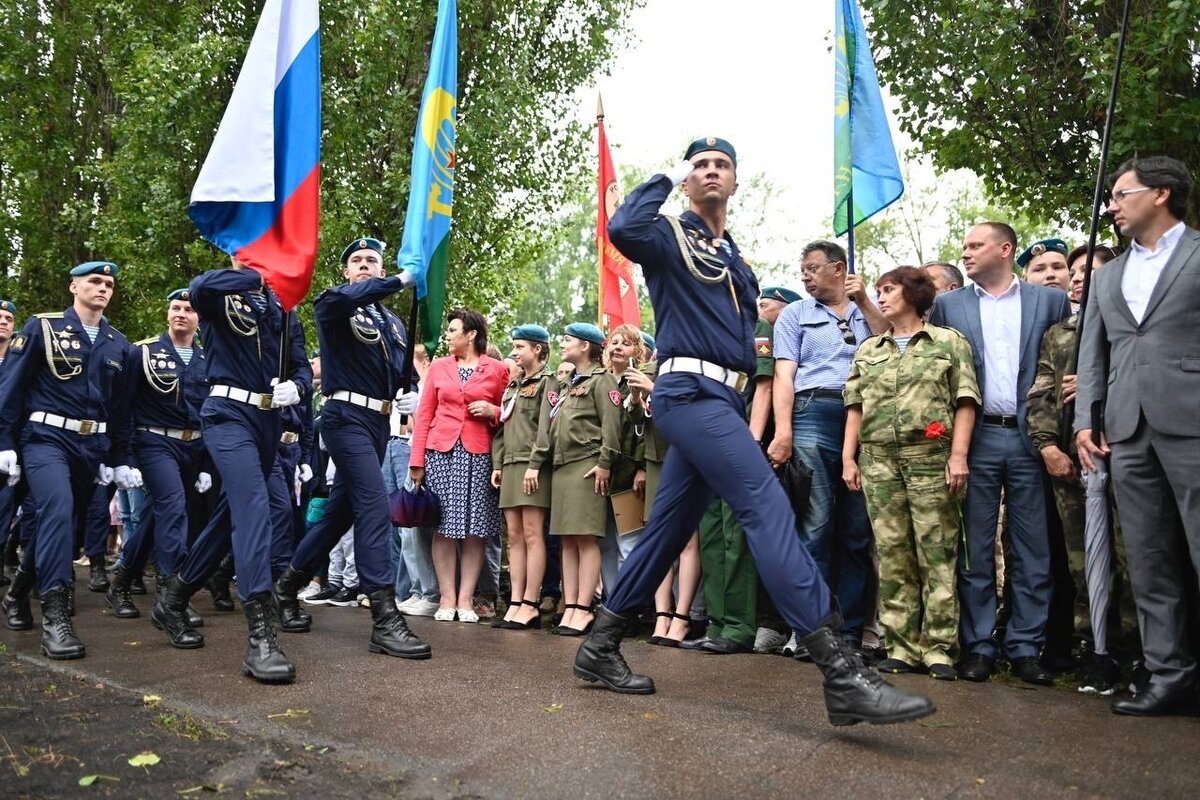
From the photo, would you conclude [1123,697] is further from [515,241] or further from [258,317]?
[515,241]

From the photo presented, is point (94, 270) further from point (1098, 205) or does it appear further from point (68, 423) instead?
point (1098, 205)

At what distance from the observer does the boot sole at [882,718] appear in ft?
11.8

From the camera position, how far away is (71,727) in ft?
13.0

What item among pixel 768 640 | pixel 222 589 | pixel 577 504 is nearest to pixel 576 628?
pixel 577 504

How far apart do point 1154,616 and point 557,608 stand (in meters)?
4.46

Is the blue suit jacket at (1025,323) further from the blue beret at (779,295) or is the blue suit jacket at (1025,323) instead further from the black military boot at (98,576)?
the black military boot at (98,576)

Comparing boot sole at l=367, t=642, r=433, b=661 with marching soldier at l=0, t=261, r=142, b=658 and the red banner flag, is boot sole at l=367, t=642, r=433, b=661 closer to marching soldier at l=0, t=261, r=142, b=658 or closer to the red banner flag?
marching soldier at l=0, t=261, r=142, b=658

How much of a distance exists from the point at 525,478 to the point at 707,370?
10.1 feet

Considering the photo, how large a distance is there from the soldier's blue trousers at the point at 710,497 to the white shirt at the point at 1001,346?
1694 millimetres

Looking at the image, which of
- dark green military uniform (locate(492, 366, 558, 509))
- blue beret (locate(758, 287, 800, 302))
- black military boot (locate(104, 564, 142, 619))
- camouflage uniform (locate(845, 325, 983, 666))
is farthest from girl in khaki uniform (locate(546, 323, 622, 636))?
black military boot (locate(104, 564, 142, 619))

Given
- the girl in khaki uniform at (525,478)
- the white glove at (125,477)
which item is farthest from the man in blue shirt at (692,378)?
the white glove at (125,477)

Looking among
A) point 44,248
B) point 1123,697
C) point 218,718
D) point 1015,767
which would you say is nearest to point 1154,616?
point 1123,697

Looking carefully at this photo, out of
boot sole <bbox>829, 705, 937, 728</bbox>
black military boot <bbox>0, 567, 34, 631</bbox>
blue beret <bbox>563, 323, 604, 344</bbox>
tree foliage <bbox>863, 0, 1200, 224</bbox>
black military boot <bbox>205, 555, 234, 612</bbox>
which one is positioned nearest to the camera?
boot sole <bbox>829, 705, 937, 728</bbox>

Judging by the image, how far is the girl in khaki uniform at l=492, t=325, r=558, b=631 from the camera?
7.26m
